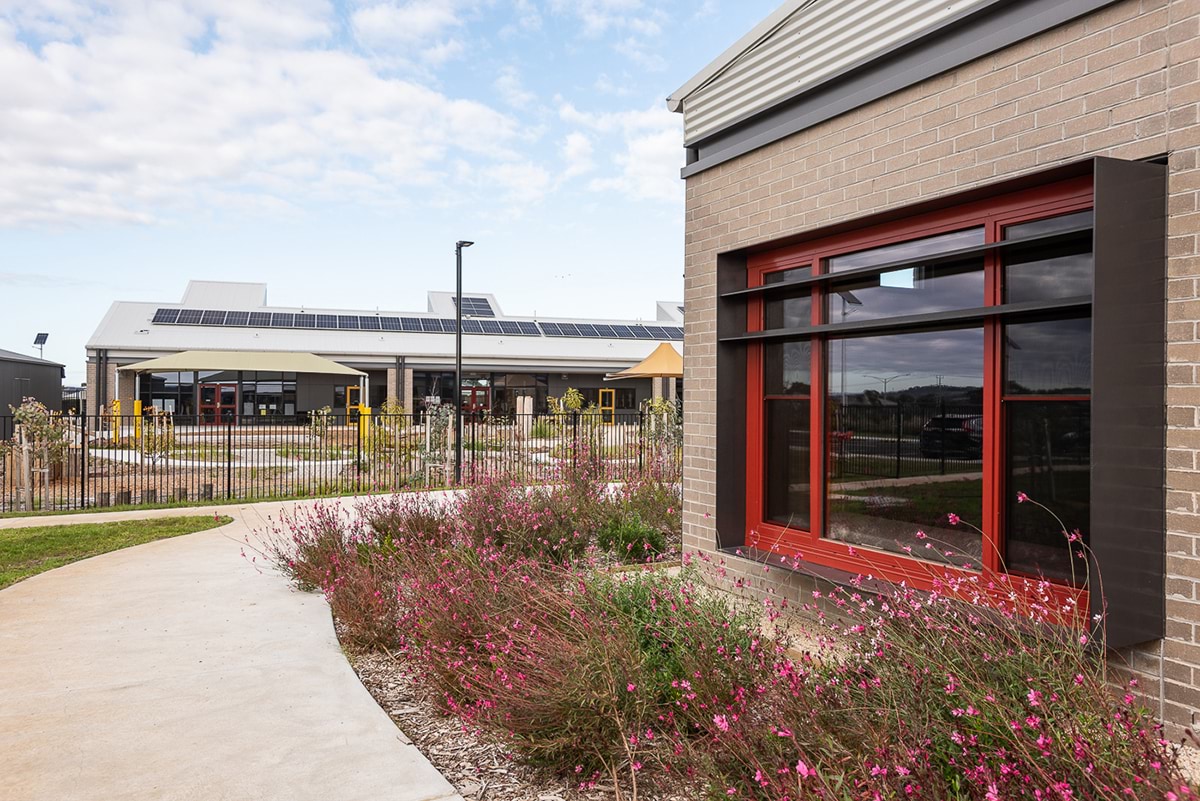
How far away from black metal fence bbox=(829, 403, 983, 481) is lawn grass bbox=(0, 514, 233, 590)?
8065 mm

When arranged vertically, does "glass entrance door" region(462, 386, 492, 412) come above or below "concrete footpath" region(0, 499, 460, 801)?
above

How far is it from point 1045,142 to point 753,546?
3.55 meters

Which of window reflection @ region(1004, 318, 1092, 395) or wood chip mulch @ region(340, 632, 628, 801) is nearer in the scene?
wood chip mulch @ region(340, 632, 628, 801)

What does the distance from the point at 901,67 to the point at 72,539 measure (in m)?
11.1


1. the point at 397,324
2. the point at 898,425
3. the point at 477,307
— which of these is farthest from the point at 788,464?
the point at 477,307

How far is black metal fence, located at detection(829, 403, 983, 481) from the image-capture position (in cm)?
459

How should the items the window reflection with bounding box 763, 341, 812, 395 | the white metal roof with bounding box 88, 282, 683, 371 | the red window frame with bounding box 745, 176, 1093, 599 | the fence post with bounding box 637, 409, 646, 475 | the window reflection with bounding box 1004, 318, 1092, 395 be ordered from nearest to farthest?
the window reflection with bounding box 1004, 318, 1092, 395 < the red window frame with bounding box 745, 176, 1093, 599 < the window reflection with bounding box 763, 341, 812, 395 < the fence post with bounding box 637, 409, 646, 475 < the white metal roof with bounding box 88, 282, 683, 371

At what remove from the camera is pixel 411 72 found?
14.6 m

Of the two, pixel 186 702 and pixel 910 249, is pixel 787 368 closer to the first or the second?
pixel 910 249

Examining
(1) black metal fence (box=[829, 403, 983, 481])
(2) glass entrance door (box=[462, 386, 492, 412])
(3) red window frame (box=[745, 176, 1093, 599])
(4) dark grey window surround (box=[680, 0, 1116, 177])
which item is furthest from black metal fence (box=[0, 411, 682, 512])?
(2) glass entrance door (box=[462, 386, 492, 412])

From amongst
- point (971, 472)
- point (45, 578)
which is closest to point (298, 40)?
point (45, 578)

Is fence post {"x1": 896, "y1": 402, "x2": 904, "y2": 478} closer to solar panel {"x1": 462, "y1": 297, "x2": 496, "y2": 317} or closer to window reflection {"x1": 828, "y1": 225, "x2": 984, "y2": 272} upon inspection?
window reflection {"x1": 828, "y1": 225, "x2": 984, "y2": 272}

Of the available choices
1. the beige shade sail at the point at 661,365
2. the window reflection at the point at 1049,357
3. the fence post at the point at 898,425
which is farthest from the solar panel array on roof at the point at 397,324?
the window reflection at the point at 1049,357

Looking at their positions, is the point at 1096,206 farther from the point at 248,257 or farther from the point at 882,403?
the point at 248,257
